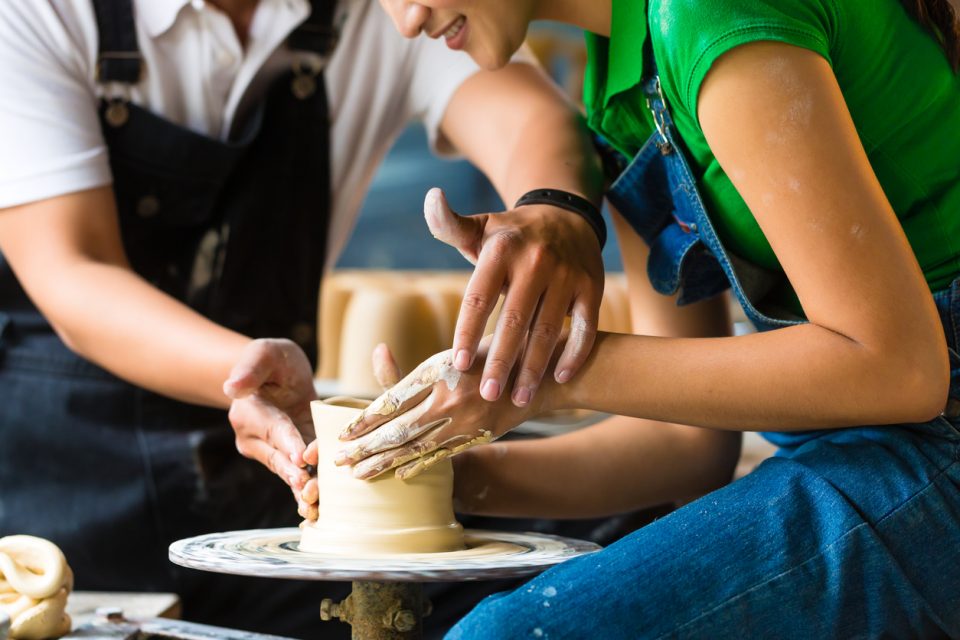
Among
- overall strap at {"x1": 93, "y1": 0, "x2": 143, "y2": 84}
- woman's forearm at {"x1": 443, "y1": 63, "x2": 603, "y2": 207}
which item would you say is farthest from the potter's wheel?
overall strap at {"x1": 93, "y1": 0, "x2": 143, "y2": 84}

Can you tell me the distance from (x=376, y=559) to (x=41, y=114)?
95 cm

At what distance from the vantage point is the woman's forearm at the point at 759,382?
37.5 inches

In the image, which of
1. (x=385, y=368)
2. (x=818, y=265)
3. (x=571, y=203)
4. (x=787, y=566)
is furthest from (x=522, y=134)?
(x=787, y=566)

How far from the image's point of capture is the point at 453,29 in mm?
1176

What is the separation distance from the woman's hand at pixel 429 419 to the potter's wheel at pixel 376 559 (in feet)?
0.33

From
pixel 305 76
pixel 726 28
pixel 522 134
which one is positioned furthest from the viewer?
pixel 305 76

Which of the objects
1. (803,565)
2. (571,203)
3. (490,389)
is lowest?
(803,565)

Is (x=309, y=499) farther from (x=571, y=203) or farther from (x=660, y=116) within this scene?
(x=660, y=116)

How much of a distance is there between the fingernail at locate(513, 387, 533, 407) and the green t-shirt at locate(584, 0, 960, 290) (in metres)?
0.30

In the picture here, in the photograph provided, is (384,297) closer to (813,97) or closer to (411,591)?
(411,591)

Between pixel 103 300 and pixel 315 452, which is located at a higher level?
pixel 103 300

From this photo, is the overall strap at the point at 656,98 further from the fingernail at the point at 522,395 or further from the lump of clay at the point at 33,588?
the lump of clay at the point at 33,588

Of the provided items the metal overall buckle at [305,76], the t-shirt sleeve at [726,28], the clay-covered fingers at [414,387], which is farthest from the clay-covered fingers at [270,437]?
the metal overall buckle at [305,76]

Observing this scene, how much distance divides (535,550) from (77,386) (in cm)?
97
